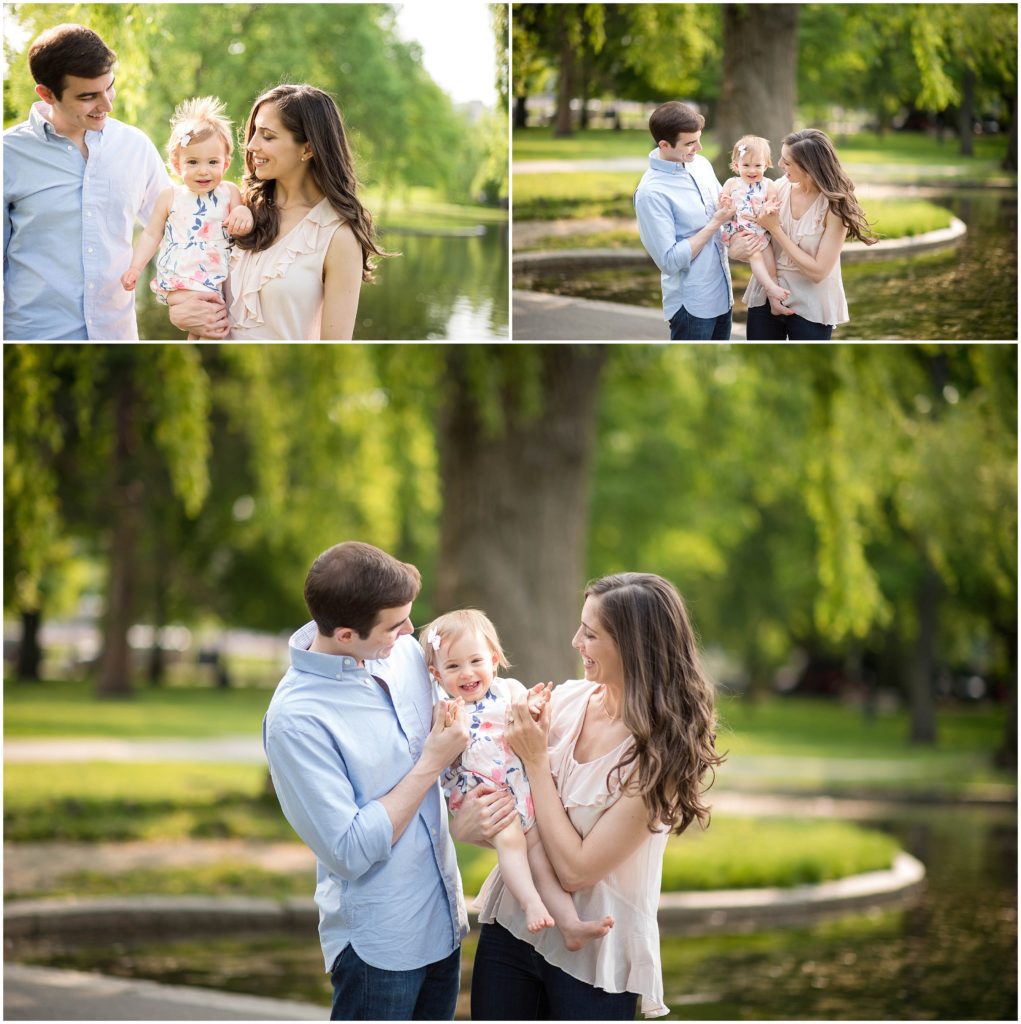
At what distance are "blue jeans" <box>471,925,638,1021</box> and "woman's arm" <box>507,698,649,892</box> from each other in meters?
0.27

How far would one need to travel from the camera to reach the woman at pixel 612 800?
12.0 feet

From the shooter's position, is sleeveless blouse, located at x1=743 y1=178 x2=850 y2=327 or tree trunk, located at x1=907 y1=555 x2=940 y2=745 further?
tree trunk, located at x1=907 y1=555 x2=940 y2=745

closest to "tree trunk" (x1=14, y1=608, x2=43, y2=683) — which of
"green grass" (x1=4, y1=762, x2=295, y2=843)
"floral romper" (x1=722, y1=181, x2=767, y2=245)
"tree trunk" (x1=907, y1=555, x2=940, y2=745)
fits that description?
"green grass" (x1=4, y1=762, x2=295, y2=843)

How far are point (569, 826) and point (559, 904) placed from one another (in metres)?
0.20

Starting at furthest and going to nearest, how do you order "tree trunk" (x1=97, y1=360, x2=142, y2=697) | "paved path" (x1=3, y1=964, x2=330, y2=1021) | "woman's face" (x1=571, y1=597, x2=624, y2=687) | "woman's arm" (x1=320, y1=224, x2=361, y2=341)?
"tree trunk" (x1=97, y1=360, x2=142, y2=697), "paved path" (x1=3, y1=964, x2=330, y2=1021), "woman's arm" (x1=320, y1=224, x2=361, y2=341), "woman's face" (x1=571, y1=597, x2=624, y2=687)

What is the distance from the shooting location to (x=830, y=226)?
5.40 m

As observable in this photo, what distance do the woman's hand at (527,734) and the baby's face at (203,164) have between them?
7.43ft

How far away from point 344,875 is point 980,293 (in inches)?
173

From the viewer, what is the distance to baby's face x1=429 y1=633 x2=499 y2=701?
3.71 meters

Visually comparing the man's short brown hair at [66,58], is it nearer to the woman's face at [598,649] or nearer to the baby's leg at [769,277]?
the baby's leg at [769,277]

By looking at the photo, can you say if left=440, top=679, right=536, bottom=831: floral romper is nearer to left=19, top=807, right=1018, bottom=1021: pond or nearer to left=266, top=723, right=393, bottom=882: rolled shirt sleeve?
left=266, top=723, right=393, bottom=882: rolled shirt sleeve

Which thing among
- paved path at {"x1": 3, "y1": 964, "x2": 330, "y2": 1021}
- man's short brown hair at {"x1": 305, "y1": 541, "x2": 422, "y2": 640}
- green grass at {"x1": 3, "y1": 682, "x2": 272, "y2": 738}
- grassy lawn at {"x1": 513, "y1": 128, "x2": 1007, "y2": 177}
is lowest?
green grass at {"x1": 3, "y1": 682, "x2": 272, "y2": 738}

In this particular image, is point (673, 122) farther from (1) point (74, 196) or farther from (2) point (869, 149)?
(1) point (74, 196)

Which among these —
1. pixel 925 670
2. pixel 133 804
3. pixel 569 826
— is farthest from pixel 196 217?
pixel 925 670
